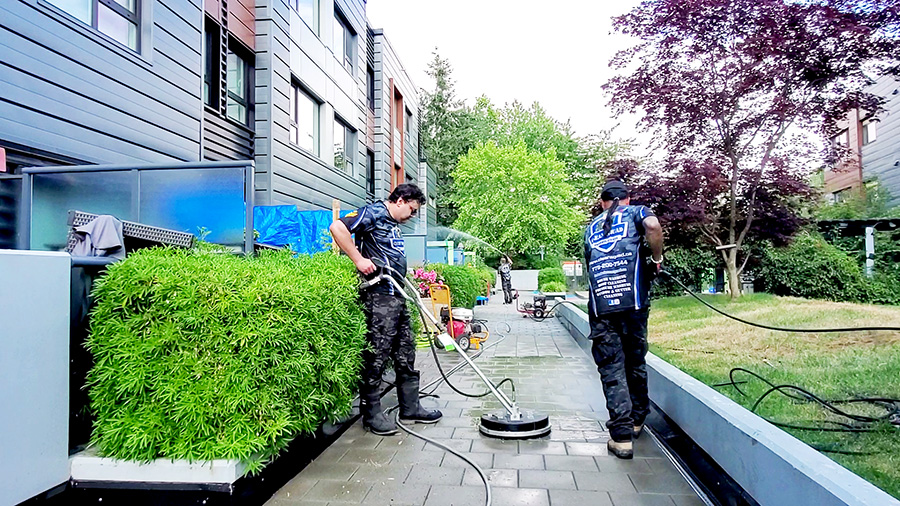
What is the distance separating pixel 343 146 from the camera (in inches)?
567

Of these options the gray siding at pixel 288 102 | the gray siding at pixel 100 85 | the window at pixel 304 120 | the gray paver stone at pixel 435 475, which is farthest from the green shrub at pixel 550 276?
the gray paver stone at pixel 435 475

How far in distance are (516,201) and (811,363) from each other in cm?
2521

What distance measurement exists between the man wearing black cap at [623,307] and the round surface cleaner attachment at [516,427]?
0.52 metres

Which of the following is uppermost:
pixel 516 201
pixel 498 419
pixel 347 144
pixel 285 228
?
pixel 516 201

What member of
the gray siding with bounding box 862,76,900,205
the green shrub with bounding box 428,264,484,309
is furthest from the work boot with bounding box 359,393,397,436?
the gray siding with bounding box 862,76,900,205

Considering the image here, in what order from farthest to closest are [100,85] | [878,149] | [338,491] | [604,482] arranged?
[878,149] < [100,85] < [604,482] < [338,491]

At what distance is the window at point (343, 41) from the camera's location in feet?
44.7

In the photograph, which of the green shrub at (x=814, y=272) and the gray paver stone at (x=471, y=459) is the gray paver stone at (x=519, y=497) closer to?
the gray paver stone at (x=471, y=459)

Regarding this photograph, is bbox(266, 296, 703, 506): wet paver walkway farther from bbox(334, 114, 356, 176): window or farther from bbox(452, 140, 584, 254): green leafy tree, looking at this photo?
bbox(452, 140, 584, 254): green leafy tree

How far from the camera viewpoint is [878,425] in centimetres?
307

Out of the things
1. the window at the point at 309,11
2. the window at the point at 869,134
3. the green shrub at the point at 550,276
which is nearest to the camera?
the window at the point at 309,11

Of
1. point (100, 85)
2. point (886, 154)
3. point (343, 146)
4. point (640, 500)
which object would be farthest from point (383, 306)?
point (886, 154)

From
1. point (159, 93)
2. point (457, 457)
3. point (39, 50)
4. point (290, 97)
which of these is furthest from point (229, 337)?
point (290, 97)

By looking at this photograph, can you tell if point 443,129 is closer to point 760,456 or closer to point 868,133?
point 868,133
